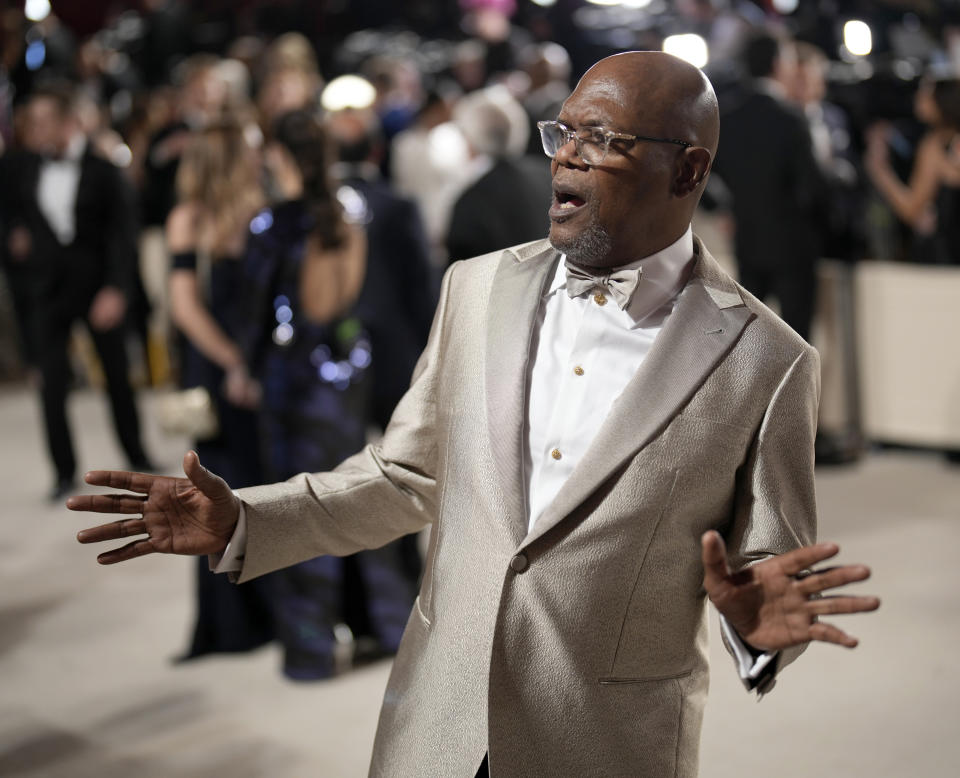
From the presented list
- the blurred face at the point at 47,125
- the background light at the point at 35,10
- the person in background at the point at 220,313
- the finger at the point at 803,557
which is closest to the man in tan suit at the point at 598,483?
the finger at the point at 803,557

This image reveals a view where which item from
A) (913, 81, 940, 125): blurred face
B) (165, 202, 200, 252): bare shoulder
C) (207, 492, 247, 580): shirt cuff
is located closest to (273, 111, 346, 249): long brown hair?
(165, 202, 200, 252): bare shoulder

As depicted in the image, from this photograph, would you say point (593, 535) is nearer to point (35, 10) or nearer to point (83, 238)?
point (83, 238)

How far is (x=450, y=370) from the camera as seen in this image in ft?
5.81

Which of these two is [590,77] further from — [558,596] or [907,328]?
[907,328]

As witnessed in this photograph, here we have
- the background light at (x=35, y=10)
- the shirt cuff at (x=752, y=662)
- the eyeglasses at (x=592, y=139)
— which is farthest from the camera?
the background light at (x=35, y=10)

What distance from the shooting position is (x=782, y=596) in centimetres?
147

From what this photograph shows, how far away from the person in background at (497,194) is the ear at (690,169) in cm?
293

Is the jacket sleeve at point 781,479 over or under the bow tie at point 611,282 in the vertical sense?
under

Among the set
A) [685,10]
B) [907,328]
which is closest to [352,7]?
[685,10]

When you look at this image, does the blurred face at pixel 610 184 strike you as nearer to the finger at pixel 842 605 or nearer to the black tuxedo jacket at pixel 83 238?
the finger at pixel 842 605

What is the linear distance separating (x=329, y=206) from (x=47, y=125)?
8.95 ft

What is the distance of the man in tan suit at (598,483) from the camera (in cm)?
161

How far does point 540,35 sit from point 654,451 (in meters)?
11.7

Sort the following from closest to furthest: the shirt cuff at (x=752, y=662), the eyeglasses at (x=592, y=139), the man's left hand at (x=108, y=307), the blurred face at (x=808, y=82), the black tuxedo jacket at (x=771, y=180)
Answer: the shirt cuff at (x=752, y=662) → the eyeglasses at (x=592, y=139) → the black tuxedo jacket at (x=771, y=180) → the man's left hand at (x=108, y=307) → the blurred face at (x=808, y=82)
